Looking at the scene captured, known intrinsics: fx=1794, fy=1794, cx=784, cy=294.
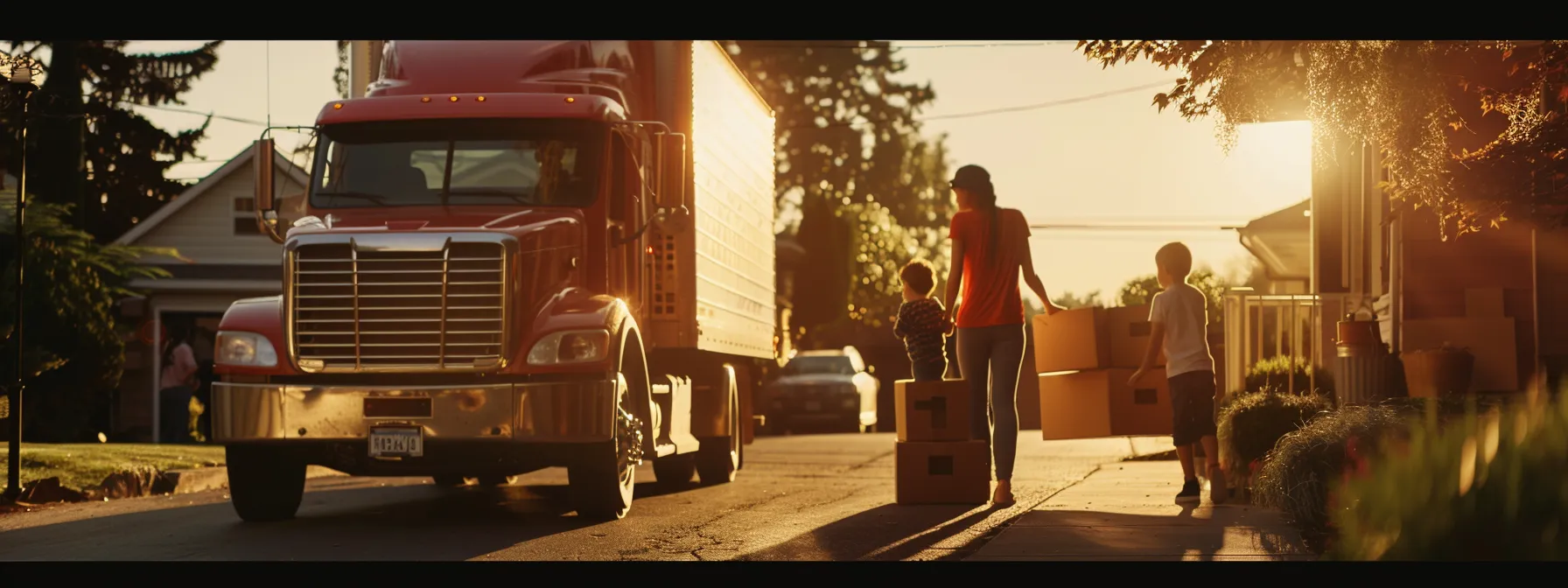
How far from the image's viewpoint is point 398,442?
9945 mm

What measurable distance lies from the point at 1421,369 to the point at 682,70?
18.4 feet

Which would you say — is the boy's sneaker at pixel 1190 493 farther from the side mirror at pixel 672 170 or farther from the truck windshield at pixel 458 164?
the truck windshield at pixel 458 164

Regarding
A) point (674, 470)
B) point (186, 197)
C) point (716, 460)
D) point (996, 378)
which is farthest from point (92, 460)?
point (186, 197)

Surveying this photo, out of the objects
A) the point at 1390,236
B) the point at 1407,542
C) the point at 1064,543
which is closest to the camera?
the point at 1407,542

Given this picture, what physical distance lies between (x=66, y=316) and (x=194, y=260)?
1356 cm

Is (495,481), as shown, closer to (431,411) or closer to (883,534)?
(431,411)

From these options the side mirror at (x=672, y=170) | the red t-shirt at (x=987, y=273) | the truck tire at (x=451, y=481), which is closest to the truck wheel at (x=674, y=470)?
the truck tire at (x=451, y=481)

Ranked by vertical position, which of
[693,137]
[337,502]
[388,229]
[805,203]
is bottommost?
[337,502]

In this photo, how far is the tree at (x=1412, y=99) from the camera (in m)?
9.02

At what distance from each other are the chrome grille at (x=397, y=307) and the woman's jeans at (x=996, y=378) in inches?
107

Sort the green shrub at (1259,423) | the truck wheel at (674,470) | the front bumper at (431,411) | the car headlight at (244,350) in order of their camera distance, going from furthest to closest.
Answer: the truck wheel at (674,470) < the green shrub at (1259,423) < the car headlight at (244,350) < the front bumper at (431,411)

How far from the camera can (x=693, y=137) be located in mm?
12891
